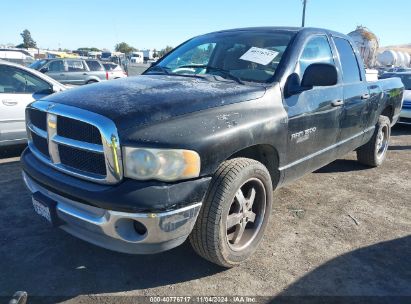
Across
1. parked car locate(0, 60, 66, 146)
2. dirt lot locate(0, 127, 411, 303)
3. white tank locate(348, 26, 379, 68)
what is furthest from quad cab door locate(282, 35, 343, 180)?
white tank locate(348, 26, 379, 68)

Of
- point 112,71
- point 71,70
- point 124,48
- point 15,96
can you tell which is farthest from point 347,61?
point 124,48

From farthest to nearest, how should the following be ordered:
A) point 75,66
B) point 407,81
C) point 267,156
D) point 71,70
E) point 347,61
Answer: point 75,66, point 71,70, point 407,81, point 347,61, point 267,156

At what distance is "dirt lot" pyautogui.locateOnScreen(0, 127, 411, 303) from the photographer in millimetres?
2734

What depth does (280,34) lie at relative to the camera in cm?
376

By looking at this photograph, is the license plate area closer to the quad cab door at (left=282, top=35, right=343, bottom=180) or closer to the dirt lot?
the dirt lot

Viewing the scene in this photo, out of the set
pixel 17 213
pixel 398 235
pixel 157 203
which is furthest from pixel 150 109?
pixel 398 235

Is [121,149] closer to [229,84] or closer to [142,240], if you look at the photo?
[142,240]

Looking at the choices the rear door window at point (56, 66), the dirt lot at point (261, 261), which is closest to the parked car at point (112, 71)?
the rear door window at point (56, 66)

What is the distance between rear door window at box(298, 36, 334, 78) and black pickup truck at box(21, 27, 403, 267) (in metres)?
0.01

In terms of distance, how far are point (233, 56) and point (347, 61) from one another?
1582 millimetres

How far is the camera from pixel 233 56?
3740mm

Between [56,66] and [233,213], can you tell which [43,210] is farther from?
[56,66]

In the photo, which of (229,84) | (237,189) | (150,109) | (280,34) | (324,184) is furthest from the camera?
(324,184)

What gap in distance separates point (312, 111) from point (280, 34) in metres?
0.86
